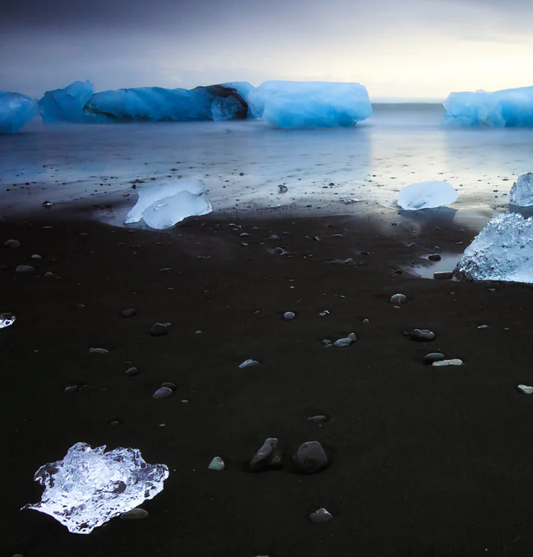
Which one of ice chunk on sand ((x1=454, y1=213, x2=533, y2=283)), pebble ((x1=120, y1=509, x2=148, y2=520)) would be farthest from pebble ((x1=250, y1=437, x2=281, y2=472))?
ice chunk on sand ((x1=454, y1=213, x2=533, y2=283))

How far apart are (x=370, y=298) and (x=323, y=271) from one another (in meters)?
0.69

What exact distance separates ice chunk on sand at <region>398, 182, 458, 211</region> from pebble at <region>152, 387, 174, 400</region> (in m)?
4.95

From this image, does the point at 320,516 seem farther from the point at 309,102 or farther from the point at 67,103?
the point at 67,103

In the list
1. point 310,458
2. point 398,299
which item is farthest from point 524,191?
point 310,458

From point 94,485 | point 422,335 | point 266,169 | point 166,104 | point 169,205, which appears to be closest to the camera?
point 94,485

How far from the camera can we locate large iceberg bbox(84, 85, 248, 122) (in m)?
27.8

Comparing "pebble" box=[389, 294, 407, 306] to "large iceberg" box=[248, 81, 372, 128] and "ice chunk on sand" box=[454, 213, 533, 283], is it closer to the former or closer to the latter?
"ice chunk on sand" box=[454, 213, 533, 283]

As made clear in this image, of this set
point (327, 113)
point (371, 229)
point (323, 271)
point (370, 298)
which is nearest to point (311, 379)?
point (370, 298)

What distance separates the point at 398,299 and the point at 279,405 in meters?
1.42

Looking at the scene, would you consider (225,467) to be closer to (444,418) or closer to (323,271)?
(444,418)

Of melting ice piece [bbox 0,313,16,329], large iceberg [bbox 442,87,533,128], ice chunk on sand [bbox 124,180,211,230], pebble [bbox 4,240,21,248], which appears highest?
large iceberg [bbox 442,87,533,128]

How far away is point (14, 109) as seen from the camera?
69.0 feet

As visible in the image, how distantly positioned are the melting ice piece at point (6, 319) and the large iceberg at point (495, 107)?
23.5 meters

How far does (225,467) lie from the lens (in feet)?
6.22
